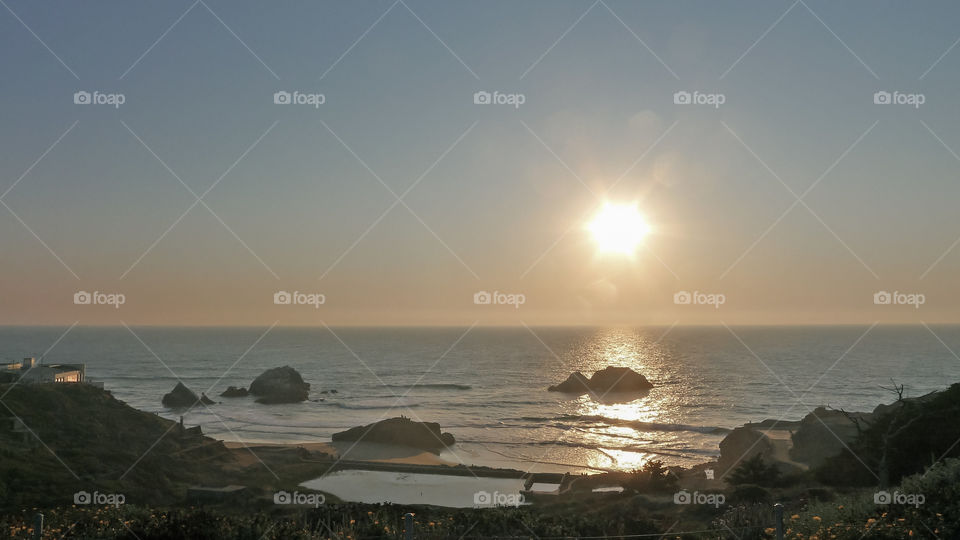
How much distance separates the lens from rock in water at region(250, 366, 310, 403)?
92562 mm

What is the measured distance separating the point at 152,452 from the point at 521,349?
148m

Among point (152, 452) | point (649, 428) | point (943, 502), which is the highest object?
point (649, 428)

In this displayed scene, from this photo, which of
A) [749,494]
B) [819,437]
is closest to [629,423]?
[819,437]

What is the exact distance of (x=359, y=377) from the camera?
120062 mm

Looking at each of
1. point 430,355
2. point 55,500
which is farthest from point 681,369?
point 55,500

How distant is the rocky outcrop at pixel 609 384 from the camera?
103 metres

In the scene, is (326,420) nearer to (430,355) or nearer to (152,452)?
(152,452)

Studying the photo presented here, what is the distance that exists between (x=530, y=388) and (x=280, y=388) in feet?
119

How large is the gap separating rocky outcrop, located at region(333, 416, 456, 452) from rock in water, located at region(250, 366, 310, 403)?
33.9m

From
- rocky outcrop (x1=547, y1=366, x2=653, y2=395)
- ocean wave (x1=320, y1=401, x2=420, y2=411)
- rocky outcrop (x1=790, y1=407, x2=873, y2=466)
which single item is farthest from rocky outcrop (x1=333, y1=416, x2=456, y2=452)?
rocky outcrop (x1=547, y1=366, x2=653, y2=395)

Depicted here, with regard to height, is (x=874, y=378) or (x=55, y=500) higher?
(x=874, y=378)

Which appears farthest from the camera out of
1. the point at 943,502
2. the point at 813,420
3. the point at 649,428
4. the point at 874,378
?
the point at 874,378
